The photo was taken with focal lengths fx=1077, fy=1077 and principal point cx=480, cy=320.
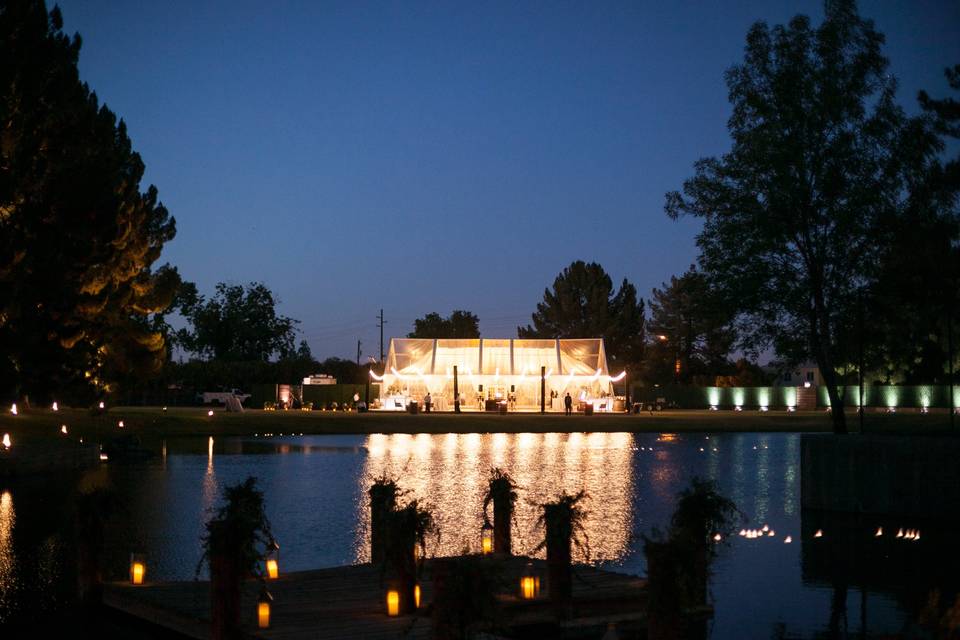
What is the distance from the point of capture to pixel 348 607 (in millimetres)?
10125

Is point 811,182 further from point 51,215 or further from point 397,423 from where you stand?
point 397,423

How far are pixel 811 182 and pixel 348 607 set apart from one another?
16.9m

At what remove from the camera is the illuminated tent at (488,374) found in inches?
2586

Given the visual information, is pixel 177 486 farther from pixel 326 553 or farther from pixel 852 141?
pixel 852 141

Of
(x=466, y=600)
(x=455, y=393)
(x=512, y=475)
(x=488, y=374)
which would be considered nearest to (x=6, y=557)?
(x=466, y=600)

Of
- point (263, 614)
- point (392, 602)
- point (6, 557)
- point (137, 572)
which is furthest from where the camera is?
point (6, 557)

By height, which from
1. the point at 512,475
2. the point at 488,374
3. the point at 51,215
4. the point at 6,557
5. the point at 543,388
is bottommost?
the point at 6,557

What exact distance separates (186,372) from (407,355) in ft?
76.7

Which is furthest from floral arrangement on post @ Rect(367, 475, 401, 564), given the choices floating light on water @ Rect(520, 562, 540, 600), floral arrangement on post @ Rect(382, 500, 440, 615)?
floating light on water @ Rect(520, 562, 540, 600)

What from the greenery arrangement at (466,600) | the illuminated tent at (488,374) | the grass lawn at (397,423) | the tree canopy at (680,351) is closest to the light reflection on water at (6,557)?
the greenery arrangement at (466,600)

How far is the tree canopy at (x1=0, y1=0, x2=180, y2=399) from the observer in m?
30.4

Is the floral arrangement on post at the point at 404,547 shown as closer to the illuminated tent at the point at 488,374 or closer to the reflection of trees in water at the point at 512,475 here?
the reflection of trees in water at the point at 512,475

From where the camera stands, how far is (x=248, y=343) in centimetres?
10869

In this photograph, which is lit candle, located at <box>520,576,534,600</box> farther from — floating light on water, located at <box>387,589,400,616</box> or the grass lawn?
the grass lawn
